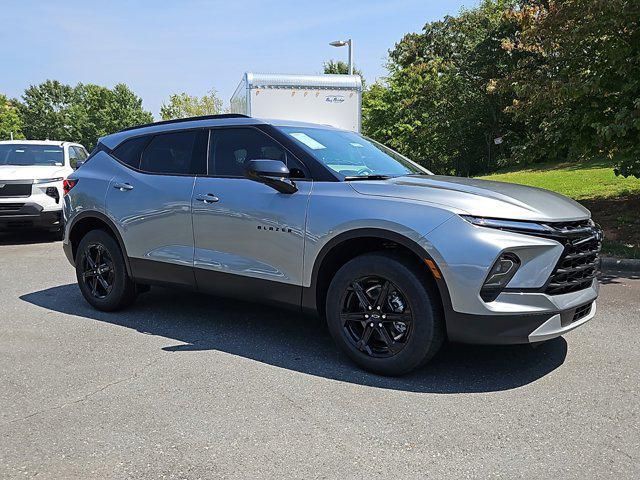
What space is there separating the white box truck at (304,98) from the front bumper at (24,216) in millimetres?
4340

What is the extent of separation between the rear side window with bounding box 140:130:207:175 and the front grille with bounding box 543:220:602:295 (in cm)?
280

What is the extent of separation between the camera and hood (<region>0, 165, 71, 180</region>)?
383 inches

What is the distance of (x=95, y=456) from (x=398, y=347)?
1884mm

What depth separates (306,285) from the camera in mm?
4000

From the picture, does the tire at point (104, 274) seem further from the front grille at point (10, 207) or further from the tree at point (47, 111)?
the tree at point (47, 111)

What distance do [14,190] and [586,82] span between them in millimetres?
9489

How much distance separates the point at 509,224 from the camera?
3.35 m

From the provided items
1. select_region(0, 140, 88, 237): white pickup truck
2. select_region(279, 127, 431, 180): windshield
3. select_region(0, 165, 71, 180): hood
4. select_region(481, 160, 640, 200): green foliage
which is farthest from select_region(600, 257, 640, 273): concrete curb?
select_region(0, 165, 71, 180): hood

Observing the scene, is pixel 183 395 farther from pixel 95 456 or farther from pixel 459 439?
pixel 459 439

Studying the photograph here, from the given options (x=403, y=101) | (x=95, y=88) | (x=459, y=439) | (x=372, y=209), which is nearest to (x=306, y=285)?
(x=372, y=209)

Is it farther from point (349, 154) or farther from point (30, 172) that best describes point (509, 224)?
point (30, 172)

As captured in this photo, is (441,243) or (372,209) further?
(372,209)

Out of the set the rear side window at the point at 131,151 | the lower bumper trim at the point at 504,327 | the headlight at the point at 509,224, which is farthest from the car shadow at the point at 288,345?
the rear side window at the point at 131,151

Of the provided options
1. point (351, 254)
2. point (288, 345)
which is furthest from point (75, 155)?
point (351, 254)
